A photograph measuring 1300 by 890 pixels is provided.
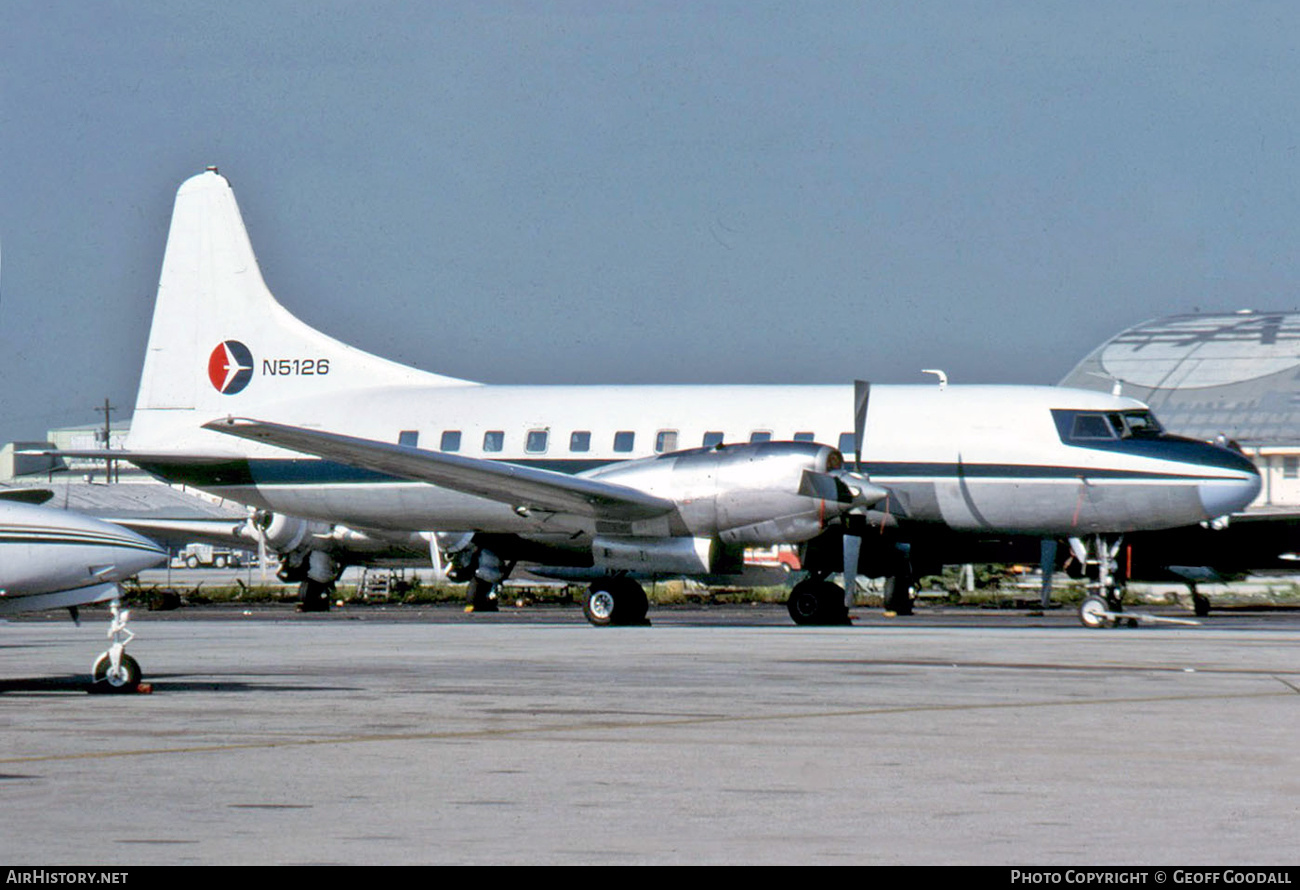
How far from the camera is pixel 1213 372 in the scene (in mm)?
120250

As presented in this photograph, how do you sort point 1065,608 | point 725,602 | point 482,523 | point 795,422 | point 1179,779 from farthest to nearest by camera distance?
point 725,602
point 1065,608
point 482,523
point 795,422
point 1179,779

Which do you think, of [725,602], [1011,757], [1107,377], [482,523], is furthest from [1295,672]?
[1107,377]

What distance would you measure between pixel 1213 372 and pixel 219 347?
93.8 m

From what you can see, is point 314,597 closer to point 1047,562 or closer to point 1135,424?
point 1047,562

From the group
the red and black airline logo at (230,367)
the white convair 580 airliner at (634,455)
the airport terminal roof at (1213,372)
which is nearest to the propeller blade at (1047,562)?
the white convair 580 airliner at (634,455)

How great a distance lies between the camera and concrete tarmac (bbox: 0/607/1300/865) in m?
8.52

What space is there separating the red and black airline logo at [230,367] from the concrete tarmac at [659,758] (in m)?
16.7

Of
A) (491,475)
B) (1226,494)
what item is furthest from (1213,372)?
(491,475)

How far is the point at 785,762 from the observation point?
461 inches

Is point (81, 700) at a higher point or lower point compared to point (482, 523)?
lower

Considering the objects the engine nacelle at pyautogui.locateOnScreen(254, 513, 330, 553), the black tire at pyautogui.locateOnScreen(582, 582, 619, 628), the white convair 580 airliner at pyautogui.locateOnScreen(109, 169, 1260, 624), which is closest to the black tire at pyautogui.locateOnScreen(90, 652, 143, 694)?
the white convair 580 airliner at pyautogui.locateOnScreen(109, 169, 1260, 624)

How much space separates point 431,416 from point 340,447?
18.2 feet

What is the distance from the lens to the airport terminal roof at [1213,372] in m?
114
